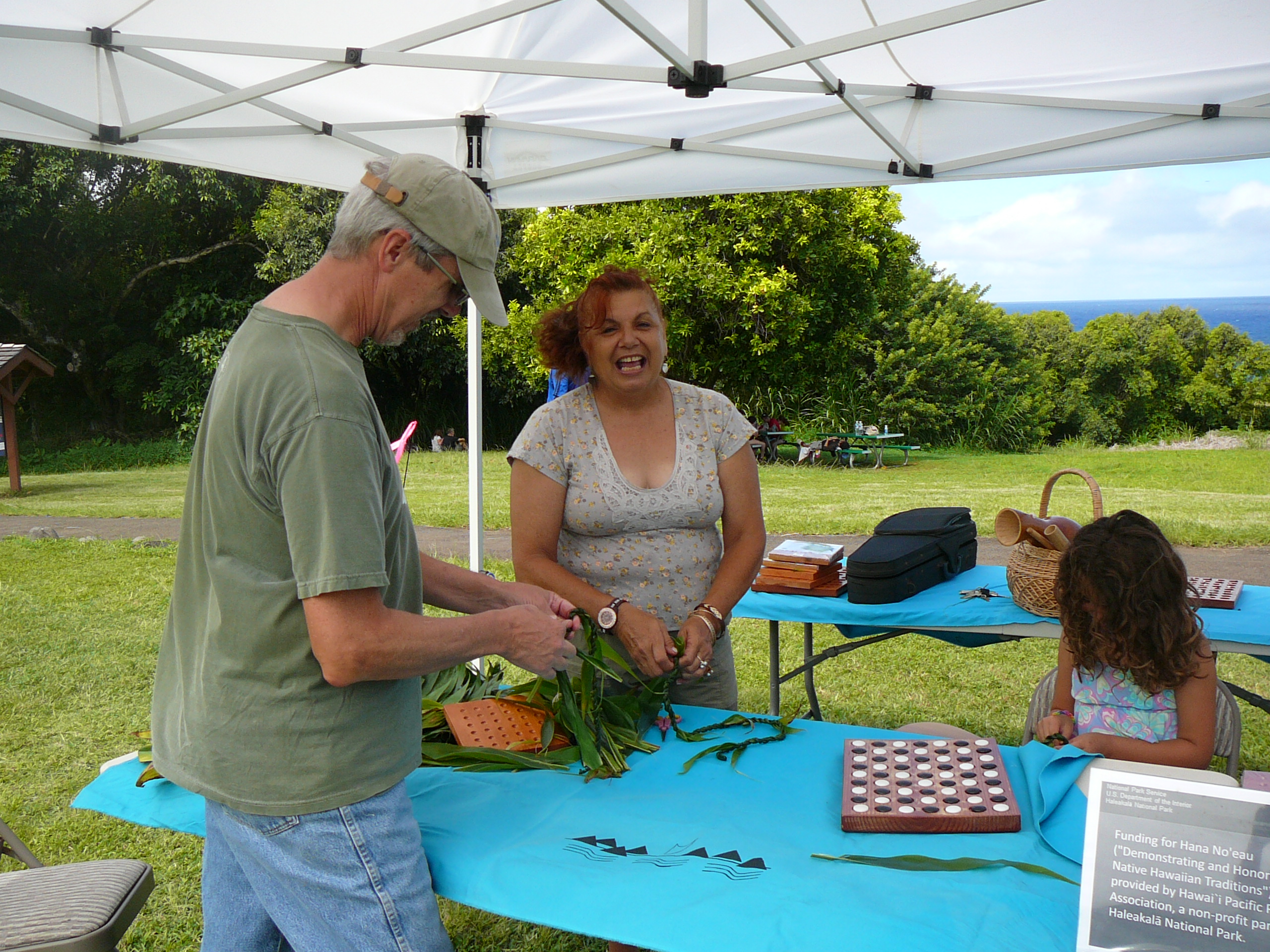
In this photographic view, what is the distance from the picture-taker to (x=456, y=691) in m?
2.20

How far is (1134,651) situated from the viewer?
211 cm

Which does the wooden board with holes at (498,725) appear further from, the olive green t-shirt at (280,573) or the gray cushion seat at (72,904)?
the gray cushion seat at (72,904)

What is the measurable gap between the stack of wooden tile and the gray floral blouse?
1.21 meters

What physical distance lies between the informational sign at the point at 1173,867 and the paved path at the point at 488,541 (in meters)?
5.57

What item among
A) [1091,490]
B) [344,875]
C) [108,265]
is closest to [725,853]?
[344,875]

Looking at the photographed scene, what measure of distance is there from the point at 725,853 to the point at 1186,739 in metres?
1.17

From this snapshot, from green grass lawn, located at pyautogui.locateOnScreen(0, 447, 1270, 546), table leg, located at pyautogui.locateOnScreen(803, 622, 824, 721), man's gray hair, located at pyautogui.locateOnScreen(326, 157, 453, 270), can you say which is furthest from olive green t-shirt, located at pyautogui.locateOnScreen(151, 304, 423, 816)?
green grass lawn, located at pyautogui.locateOnScreen(0, 447, 1270, 546)

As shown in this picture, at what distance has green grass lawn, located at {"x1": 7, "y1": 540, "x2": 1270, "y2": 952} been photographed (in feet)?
9.93

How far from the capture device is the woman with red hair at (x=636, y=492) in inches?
87.0

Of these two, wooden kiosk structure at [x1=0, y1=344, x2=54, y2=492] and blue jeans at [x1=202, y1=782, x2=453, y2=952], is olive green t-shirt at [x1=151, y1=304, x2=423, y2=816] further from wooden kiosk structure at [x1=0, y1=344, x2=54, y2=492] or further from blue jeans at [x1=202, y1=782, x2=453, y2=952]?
wooden kiosk structure at [x1=0, y1=344, x2=54, y2=492]

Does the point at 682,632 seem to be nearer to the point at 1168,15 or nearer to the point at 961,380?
the point at 1168,15

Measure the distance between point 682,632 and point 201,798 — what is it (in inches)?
39.0

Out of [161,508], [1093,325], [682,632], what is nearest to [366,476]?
[682,632]

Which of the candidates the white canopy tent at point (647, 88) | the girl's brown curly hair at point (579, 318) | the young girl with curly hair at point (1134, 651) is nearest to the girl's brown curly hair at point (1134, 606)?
the young girl with curly hair at point (1134, 651)
